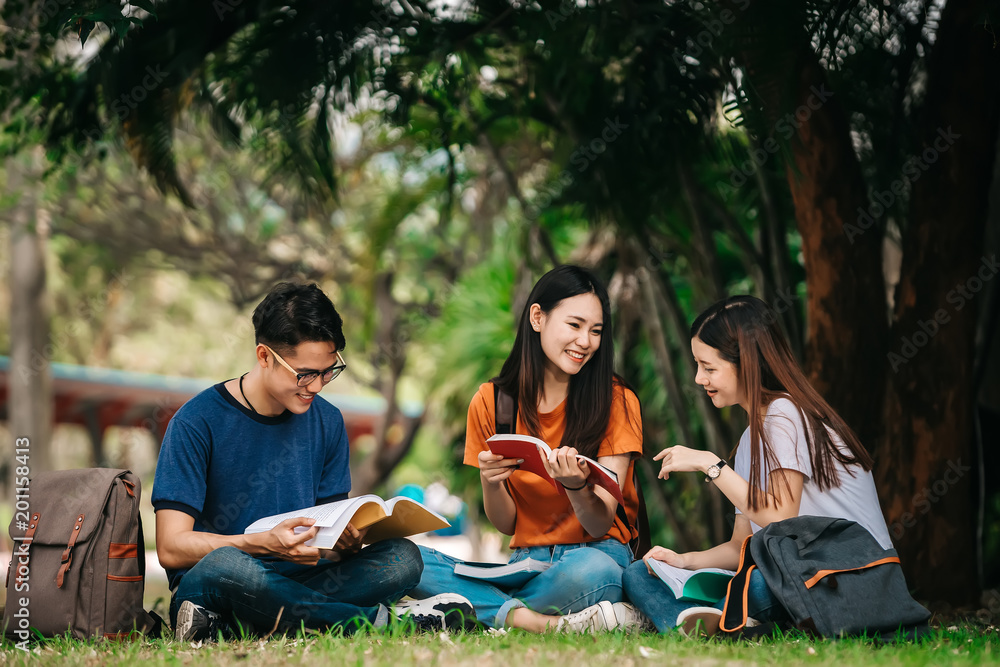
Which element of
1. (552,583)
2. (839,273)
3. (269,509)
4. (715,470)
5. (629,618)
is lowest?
(629,618)

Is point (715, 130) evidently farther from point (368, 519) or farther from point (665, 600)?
point (368, 519)

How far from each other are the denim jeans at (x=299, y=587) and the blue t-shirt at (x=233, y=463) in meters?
0.21

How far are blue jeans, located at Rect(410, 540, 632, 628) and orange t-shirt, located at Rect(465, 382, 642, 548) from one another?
5 centimetres

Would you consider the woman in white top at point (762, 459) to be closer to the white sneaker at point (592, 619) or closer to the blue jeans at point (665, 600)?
the blue jeans at point (665, 600)

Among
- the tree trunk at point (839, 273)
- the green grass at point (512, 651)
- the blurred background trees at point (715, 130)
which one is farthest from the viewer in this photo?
the tree trunk at point (839, 273)

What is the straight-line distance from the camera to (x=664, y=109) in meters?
4.73

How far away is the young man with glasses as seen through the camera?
9.89 ft

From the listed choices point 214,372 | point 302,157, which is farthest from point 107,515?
point 214,372

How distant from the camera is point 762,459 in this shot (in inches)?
122

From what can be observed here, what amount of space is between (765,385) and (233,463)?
1.90 meters

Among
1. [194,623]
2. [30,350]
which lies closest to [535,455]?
[194,623]

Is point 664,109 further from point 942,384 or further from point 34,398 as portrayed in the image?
point 34,398

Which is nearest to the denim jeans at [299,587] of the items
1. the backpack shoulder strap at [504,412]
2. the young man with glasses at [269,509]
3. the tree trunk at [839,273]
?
the young man with glasses at [269,509]

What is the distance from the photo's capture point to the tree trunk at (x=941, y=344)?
14.2 feet
